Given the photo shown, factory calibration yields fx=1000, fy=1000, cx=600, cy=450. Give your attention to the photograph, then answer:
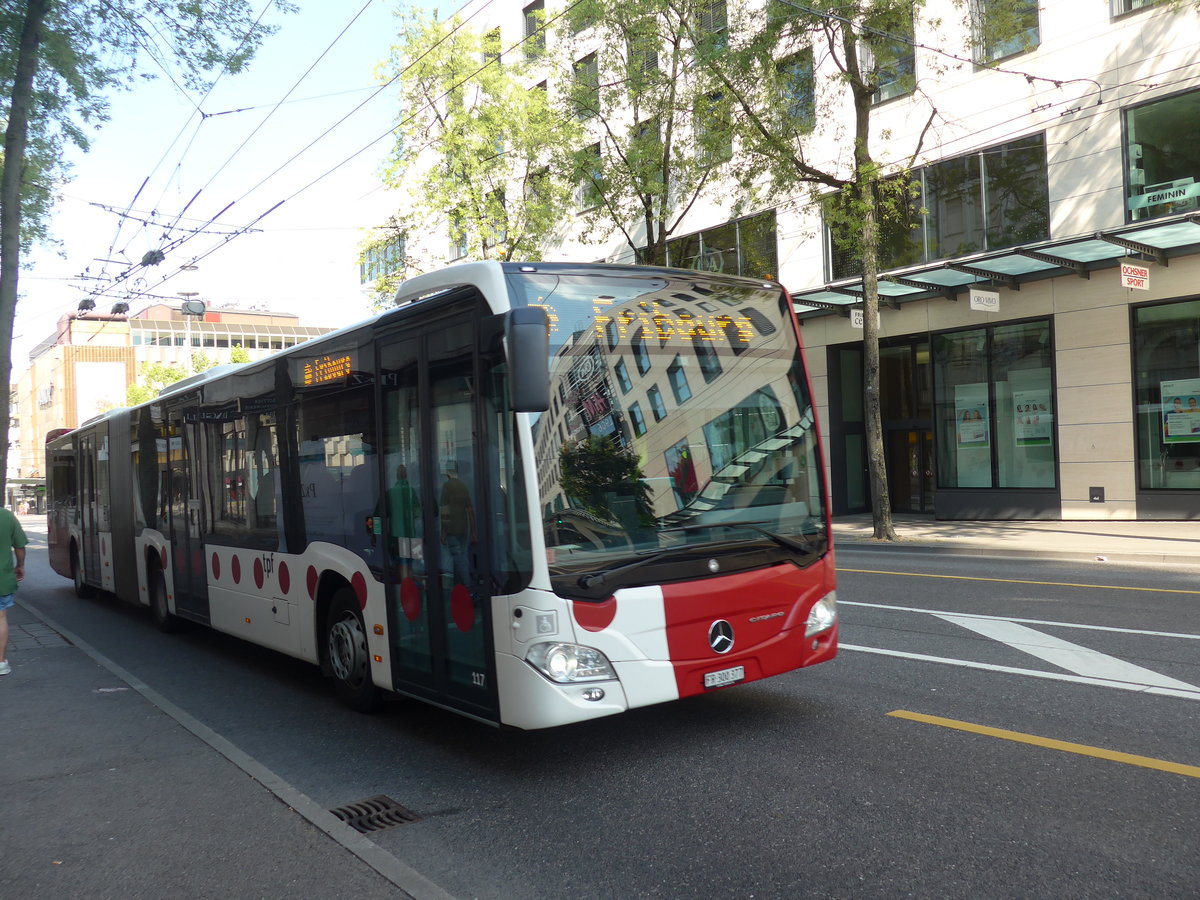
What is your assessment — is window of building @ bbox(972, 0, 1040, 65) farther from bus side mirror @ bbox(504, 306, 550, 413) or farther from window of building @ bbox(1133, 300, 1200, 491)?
bus side mirror @ bbox(504, 306, 550, 413)

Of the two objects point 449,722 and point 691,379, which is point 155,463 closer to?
point 449,722

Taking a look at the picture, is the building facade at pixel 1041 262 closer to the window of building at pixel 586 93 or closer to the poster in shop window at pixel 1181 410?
the poster in shop window at pixel 1181 410

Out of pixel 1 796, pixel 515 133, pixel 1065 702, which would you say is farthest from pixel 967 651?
pixel 515 133

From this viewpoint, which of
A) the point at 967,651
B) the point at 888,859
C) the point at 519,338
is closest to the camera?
the point at 888,859

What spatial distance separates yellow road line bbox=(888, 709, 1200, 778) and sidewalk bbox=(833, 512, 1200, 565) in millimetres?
9793

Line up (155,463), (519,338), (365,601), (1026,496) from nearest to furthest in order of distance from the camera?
(519,338)
(365,601)
(155,463)
(1026,496)

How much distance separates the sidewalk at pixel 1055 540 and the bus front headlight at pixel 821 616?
10.0 metres

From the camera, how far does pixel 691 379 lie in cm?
565

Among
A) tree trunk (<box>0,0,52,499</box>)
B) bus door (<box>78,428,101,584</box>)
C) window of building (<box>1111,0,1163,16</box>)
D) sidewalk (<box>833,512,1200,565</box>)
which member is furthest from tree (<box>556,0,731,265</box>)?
tree trunk (<box>0,0,52,499</box>)

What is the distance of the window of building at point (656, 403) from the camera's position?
5.45m

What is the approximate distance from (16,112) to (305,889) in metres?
10.8

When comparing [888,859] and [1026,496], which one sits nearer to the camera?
[888,859]

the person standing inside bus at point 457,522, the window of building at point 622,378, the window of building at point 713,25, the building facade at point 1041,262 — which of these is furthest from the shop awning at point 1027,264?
the person standing inside bus at point 457,522

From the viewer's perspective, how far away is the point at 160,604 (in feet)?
37.6
